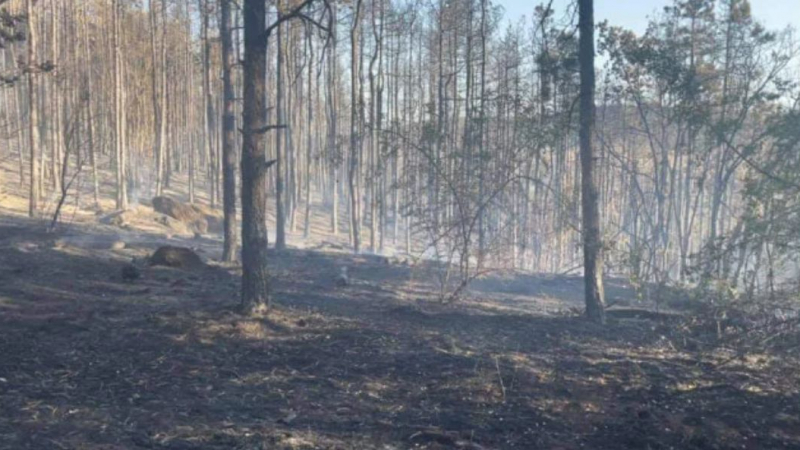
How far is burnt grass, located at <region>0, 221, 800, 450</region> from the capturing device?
5.56 meters

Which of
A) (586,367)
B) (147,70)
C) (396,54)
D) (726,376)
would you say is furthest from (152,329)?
(147,70)

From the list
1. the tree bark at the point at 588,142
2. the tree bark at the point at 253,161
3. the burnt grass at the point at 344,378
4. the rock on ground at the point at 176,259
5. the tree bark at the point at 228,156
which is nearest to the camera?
the burnt grass at the point at 344,378

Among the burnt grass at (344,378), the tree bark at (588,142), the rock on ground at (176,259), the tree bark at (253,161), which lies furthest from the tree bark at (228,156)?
the tree bark at (588,142)

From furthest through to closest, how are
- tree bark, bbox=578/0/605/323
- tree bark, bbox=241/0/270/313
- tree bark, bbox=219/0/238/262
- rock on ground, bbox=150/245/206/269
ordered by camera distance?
tree bark, bbox=219/0/238/262, rock on ground, bbox=150/245/206/269, tree bark, bbox=578/0/605/323, tree bark, bbox=241/0/270/313

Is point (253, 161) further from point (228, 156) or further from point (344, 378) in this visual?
point (228, 156)

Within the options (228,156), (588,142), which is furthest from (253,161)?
(228,156)

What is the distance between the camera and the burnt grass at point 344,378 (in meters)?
5.56

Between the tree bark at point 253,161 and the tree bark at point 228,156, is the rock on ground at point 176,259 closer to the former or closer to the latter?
the tree bark at point 228,156

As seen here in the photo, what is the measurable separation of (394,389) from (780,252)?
6125 mm

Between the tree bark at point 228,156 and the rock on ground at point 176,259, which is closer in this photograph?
the rock on ground at point 176,259

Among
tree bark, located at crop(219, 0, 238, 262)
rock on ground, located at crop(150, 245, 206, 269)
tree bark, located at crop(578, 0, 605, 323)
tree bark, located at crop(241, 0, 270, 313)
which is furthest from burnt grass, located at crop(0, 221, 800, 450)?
tree bark, located at crop(219, 0, 238, 262)

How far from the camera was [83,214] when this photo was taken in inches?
1048

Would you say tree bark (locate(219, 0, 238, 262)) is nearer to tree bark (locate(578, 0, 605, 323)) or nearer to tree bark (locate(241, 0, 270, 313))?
tree bark (locate(241, 0, 270, 313))

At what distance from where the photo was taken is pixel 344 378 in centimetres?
723
